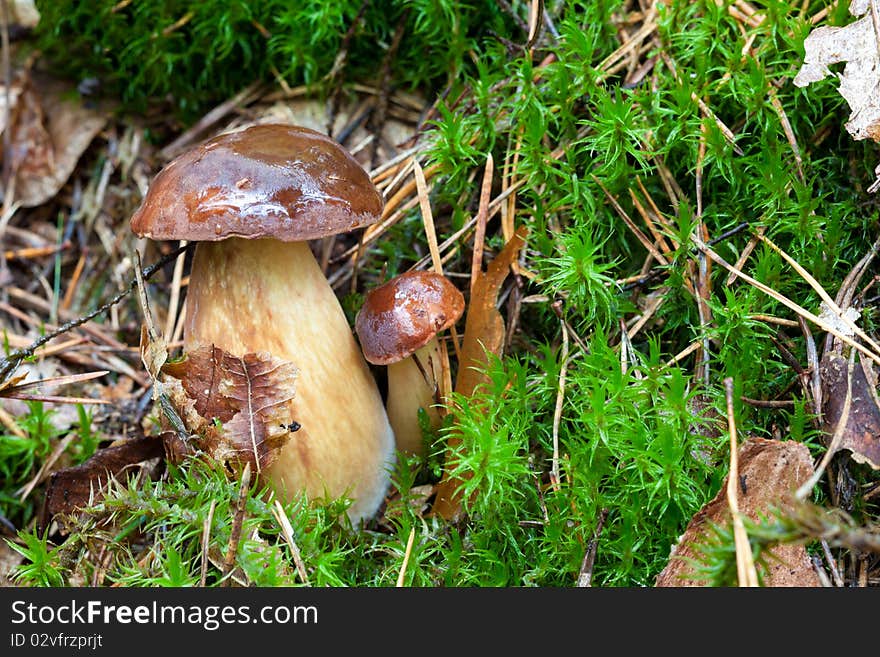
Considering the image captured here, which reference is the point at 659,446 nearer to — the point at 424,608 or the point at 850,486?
the point at 850,486

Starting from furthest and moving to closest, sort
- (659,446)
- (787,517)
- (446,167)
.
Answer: (446,167) → (659,446) → (787,517)

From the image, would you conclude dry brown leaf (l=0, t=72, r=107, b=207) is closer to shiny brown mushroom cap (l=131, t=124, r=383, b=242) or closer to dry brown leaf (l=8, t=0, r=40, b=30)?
dry brown leaf (l=8, t=0, r=40, b=30)

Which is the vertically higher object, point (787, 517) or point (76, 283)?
point (787, 517)

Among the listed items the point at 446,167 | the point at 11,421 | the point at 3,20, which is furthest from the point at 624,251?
the point at 3,20

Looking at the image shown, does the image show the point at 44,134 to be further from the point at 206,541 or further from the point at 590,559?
the point at 590,559

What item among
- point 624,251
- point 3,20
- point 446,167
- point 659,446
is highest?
point 3,20

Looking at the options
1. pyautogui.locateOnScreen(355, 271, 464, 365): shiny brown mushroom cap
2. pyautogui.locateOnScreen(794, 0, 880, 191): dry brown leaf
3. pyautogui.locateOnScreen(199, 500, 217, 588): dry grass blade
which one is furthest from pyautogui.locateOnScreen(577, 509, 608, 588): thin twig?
pyautogui.locateOnScreen(794, 0, 880, 191): dry brown leaf

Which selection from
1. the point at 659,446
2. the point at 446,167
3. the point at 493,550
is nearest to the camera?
A: the point at 659,446

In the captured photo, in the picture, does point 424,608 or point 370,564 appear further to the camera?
point 370,564

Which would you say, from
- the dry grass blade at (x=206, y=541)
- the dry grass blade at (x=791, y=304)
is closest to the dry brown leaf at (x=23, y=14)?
the dry grass blade at (x=206, y=541)
